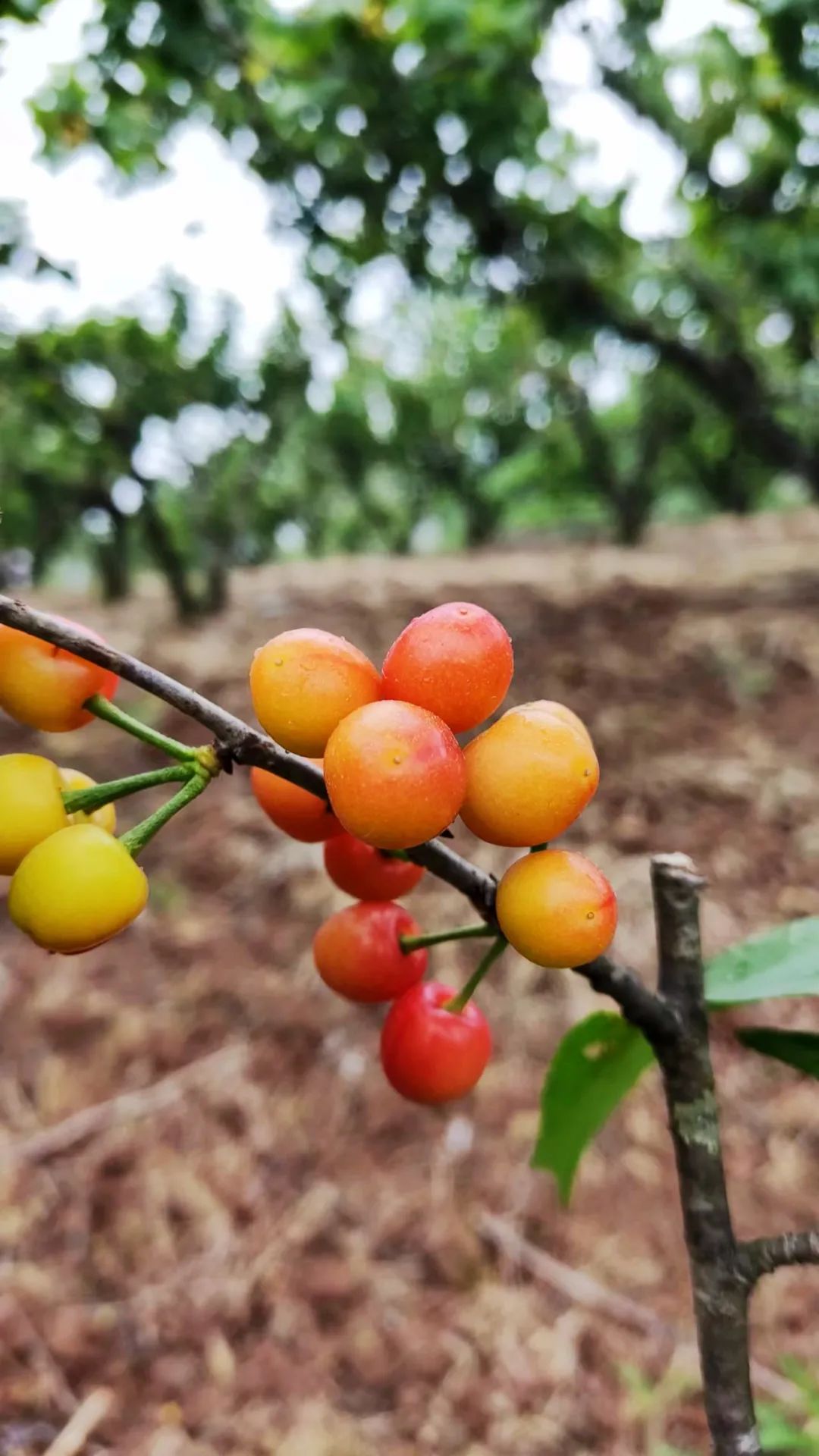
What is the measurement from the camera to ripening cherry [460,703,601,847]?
57 centimetres

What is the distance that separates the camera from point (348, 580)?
18.8 feet

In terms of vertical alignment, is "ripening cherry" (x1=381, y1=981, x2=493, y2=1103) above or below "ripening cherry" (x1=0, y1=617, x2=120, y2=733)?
below

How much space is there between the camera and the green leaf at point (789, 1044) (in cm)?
79

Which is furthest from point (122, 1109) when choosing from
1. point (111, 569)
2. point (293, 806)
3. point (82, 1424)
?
point (111, 569)

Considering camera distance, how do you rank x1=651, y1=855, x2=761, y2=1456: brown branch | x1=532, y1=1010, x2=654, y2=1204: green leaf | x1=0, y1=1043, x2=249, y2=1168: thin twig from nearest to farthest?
x1=651, y1=855, x2=761, y2=1456: brown branch
x1=532, y1=1010, x2=654, y2=1204: green leaf
x1=0, y1=1043, x2=249, y2=1168: thin twig

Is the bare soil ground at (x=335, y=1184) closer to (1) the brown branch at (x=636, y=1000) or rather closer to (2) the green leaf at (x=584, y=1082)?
(2) the green leaf at (x=584, y=1082)

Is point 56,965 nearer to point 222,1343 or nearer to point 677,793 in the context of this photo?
point 222,1343

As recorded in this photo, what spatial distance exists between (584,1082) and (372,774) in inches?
22.2

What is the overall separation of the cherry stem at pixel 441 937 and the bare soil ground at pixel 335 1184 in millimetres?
1088

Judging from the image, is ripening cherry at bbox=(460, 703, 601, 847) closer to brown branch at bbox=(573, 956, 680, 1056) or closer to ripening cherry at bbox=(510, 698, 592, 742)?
ripening cherry at bbox=(510, 698, 592, 742)

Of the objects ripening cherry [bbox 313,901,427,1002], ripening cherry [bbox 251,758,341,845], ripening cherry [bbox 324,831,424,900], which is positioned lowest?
ripening cherry [bbox 313,901,427,1002]

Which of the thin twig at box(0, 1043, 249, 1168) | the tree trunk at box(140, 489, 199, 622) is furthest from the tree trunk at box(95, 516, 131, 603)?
the thin twig at box(0, 1043, 249, 1168)

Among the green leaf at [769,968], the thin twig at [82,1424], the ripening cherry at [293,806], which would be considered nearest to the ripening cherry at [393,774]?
the ripening cherry at [293,806]

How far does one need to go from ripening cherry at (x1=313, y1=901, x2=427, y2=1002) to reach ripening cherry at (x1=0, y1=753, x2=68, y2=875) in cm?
24
